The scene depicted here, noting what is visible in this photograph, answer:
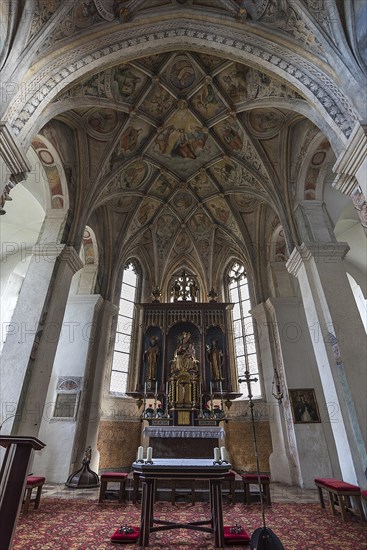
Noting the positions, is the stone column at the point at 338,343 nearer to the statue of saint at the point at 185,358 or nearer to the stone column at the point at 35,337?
the statue of saint at the point at 185,358

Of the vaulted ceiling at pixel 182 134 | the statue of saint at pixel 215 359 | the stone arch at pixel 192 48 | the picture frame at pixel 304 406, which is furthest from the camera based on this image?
the statue of saint at pixel 215 359

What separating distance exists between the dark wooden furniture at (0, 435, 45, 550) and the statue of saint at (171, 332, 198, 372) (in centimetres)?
803

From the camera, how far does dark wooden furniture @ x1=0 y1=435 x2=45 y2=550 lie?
278cm

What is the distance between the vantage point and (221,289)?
15273 mm

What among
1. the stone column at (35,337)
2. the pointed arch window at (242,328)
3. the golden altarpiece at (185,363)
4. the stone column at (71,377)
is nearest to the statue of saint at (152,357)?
the golden altarpiece at (185,363)

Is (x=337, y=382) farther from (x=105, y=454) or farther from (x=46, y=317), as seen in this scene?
(x=105, y=454)

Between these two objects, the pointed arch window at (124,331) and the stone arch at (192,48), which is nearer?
the stone arch at (192,48)

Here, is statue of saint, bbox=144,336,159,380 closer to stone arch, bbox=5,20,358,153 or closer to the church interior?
the church interior

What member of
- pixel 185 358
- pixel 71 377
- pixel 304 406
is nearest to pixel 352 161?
pixel 304 406

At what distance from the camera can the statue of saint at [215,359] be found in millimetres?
11816

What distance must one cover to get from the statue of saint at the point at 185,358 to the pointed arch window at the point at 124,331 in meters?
2.53

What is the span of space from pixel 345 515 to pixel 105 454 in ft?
26.5

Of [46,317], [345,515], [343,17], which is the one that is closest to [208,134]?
[343,17]

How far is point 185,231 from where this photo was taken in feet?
51.7
